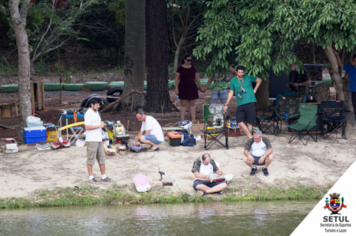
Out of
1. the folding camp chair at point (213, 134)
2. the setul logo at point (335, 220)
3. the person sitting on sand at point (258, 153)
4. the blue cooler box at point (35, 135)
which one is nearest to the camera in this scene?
the setul logo at point (335, 220)

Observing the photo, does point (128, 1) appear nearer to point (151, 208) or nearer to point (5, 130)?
point (5, 130)

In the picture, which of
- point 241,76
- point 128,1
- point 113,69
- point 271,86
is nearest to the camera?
point 241,76

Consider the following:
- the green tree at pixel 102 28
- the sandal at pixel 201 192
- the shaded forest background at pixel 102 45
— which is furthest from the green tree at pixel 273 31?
the green tree at pixel 102 28

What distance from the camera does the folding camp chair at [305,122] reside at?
9.29 m

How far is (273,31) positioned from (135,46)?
4.78 meters

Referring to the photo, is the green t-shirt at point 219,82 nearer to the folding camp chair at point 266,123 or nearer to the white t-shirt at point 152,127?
the folding camp chair at point 266,123

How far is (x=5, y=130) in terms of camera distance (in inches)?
436

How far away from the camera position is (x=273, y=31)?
369 inches

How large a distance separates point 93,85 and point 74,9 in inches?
183

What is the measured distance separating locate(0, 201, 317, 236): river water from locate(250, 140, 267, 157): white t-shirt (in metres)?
1.03

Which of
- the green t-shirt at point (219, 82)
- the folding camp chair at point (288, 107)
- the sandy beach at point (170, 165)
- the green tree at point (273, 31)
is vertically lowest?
the sandy beach at point (170, 165)

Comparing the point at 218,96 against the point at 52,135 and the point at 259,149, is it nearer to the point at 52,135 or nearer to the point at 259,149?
the point at 259,149

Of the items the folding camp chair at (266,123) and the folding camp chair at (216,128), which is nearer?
the folding camp chair at (216,128)

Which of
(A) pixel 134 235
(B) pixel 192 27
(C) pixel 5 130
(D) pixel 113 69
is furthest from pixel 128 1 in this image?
(D) pixel 113 69
